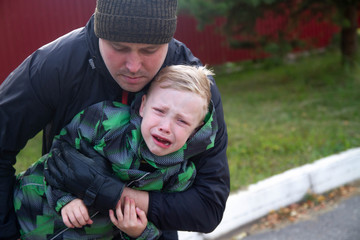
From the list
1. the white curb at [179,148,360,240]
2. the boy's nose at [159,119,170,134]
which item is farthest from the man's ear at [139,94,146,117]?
the white curb at [179,148,360,240]

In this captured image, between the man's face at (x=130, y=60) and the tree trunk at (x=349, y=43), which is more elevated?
the man's face at (x=130, y=60)

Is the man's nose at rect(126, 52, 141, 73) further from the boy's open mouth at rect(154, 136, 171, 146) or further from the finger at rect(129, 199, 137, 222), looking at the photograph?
the finger at rect(129, 199, 137, 222)

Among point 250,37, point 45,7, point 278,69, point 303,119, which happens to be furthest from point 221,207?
point 278,69

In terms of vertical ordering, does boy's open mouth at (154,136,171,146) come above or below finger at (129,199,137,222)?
above

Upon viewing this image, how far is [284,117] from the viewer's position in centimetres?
666

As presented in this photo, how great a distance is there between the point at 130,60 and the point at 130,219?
66cm

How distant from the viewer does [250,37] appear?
8.73m

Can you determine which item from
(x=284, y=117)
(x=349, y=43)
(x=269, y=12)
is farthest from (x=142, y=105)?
(x=349, y=43)

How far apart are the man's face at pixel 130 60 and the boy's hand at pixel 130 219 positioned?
50cm

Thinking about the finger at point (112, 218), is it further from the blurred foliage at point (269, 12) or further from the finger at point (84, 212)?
the blurred foliage at point (269, 12)

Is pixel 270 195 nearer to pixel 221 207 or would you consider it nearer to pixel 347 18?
pixel 221 207

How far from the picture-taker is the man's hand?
6.28ft

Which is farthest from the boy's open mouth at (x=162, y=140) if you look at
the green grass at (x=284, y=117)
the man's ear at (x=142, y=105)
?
the green grass at (x=284, y=117)

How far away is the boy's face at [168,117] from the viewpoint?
Result: 1.93m
